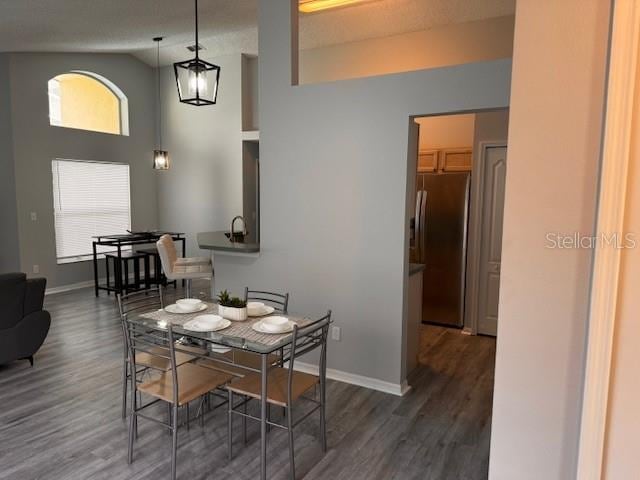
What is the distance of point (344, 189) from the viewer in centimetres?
346

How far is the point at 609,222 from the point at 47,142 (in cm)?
705

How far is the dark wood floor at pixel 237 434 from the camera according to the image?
7.99 feet

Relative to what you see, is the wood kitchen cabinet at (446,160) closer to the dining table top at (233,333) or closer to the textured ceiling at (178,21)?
the textured ceiling at (178,21)

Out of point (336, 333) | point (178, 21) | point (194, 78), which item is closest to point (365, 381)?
point (336, 333)

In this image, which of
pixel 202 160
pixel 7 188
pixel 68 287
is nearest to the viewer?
pixel 7 188

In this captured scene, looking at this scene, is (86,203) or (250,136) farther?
(250,136)

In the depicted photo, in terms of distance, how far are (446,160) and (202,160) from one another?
436cm

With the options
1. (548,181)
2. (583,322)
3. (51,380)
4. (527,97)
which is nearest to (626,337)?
(583,322)

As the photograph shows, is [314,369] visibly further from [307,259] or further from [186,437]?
[186,437]

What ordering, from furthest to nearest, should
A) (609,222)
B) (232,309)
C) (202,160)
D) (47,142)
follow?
(202,160)
(47,142)
(232,309)
(609,222)

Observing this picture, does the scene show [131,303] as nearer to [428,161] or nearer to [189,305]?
[189,305]

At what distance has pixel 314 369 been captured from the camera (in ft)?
12.5

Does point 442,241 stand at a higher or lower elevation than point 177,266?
higher

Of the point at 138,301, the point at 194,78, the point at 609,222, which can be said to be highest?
the point at 194,78
